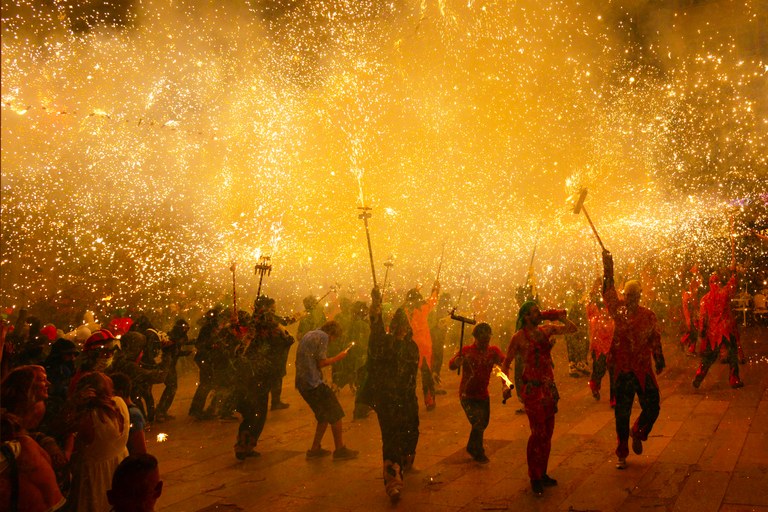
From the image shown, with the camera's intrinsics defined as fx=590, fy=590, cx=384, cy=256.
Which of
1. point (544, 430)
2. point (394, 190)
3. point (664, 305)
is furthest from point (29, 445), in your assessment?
point (664, 305)

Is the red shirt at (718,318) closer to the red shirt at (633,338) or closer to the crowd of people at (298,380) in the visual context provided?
the crowd of people at (298,380)

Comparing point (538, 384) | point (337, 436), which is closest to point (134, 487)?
point (538, 384)

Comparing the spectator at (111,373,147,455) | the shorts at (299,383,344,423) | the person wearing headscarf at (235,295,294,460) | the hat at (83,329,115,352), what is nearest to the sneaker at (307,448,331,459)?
the shorts at (299,383,344,423)

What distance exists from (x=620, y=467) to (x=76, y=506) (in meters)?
3.94

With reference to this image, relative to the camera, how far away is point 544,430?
452 centimetres

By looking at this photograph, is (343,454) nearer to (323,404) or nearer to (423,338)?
(323,404)

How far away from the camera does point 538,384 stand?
4613mm

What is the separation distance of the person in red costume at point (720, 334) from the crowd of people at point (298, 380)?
0.7 inches

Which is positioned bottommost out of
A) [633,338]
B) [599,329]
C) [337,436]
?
[337,436]

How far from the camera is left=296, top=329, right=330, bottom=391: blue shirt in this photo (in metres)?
5.67

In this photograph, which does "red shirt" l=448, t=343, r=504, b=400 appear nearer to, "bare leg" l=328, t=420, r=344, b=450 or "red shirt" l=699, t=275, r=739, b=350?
"bare leg" l=328, t=420, r=344, b=450

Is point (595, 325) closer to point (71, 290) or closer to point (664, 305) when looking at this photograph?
point (71, 290)

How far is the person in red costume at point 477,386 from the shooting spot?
5258 mm

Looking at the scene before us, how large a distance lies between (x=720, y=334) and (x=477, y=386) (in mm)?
4522
